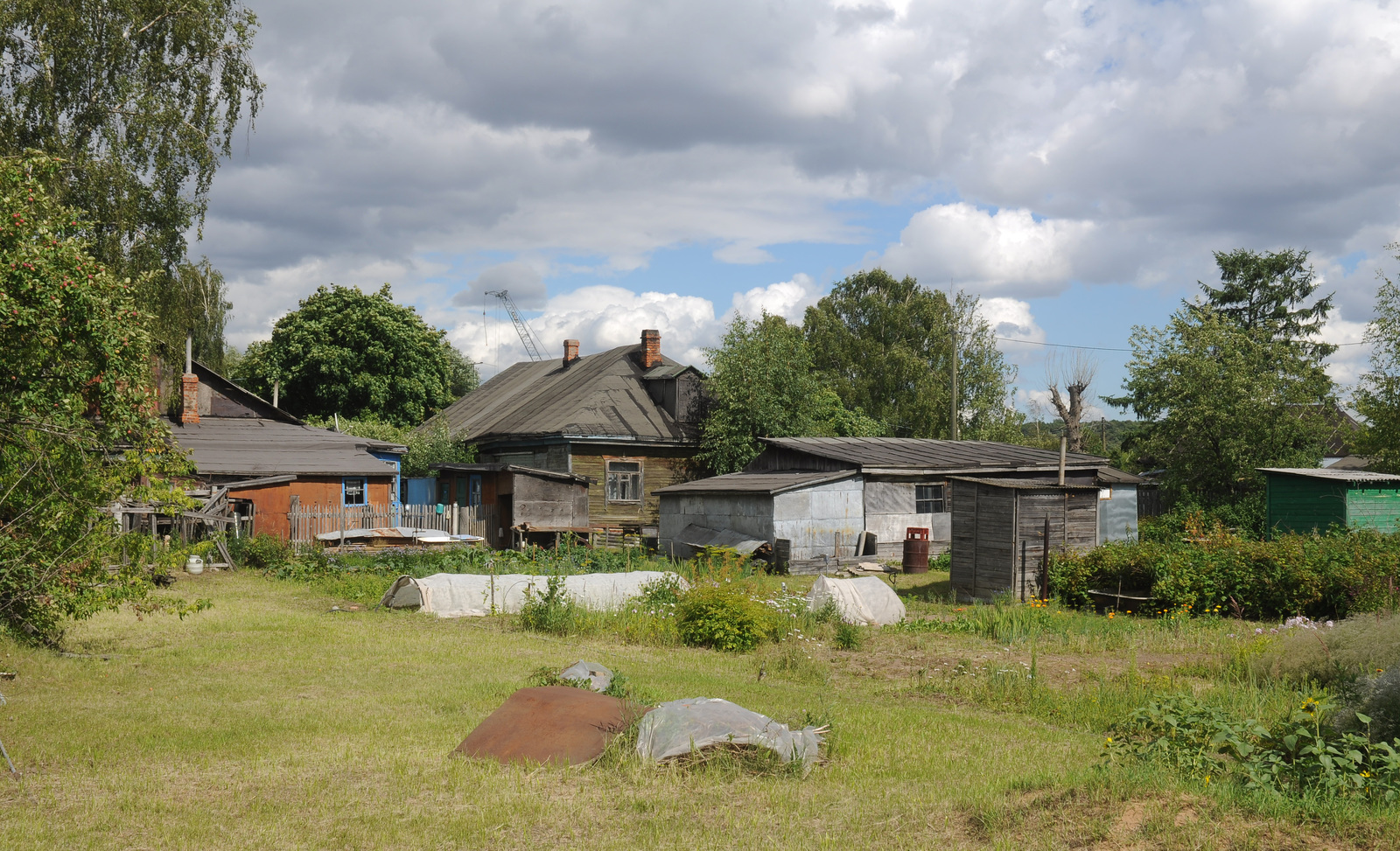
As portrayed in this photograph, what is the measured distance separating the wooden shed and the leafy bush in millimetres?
7827

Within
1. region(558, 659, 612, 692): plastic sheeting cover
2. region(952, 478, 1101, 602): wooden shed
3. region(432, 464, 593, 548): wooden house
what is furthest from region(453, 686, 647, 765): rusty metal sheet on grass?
region(432, 464, 593, 548): wooden house

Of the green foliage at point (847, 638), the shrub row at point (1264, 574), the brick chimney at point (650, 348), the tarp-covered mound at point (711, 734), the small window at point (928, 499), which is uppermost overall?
the brick chimney at point (650, 348)

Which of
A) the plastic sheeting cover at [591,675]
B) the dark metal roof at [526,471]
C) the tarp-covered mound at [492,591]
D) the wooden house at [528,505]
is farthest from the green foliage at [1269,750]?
the dark metal roof at [526,471]

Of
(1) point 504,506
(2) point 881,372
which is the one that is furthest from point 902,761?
(2) point 881,372

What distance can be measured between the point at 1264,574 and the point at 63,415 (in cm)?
1627

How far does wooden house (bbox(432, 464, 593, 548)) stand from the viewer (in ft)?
94.1

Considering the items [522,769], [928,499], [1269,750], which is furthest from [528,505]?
[1269,750]

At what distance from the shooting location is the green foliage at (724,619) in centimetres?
1266

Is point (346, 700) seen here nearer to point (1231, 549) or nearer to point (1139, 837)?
point (1139, 837)

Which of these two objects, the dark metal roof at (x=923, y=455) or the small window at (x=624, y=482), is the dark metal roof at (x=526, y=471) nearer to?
the small window at (x=624, y=482)

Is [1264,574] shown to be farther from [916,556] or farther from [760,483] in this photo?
[760,483]

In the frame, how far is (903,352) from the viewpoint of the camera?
1965 inches

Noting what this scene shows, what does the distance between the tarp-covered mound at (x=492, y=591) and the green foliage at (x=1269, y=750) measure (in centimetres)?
902

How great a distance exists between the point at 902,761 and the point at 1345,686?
317cm
